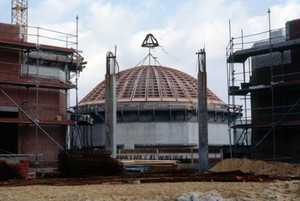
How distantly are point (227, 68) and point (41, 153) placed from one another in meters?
14.2

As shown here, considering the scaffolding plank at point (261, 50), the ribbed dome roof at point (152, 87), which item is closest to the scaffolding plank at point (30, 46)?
the ribbed dome roof at point (152, 87)

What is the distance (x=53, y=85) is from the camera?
34750 millimetres

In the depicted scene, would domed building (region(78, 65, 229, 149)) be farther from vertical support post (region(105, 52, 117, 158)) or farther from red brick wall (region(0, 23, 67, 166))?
red brick wall (region(0, 23, 67, 166))

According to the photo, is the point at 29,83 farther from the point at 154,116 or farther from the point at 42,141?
the point at 154,116

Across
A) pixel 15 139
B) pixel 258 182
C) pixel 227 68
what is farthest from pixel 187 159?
pixel 258 182

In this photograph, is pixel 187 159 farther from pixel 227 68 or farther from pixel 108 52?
pixel 108 52

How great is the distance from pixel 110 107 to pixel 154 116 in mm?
11364

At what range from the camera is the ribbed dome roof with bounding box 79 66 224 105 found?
4859 cm

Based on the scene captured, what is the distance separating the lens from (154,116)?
1810 inches

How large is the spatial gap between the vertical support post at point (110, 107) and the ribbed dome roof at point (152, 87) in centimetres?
1055

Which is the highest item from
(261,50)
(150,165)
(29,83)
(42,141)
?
(261,50)

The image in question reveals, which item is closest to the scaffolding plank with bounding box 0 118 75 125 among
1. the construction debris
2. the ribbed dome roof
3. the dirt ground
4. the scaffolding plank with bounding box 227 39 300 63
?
the construction debris

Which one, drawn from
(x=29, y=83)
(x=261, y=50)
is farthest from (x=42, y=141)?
(x=261, y=50)

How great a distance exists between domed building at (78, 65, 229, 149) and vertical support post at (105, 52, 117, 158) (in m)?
6.76
